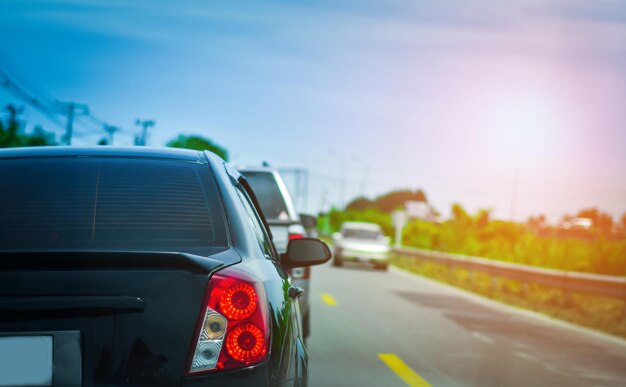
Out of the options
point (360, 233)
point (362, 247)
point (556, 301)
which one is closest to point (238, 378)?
point (556, 301)

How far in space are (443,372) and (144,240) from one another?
16.2 ft

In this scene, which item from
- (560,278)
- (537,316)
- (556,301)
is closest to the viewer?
(537,316)

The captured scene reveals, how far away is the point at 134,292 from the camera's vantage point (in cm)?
260

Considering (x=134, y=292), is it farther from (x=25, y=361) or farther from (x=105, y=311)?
(x=25, y=361)

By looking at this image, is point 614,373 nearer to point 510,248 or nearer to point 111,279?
point 111,279

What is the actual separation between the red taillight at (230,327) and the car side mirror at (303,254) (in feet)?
5.30

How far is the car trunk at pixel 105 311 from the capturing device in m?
2.51

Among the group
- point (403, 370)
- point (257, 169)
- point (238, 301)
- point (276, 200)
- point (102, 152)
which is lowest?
point (403, 370)

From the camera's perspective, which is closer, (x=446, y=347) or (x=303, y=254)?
(x=303, y=254)

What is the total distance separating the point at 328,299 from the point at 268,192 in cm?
583

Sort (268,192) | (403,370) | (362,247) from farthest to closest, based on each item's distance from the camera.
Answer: (362,247), (268,192), (403,370)

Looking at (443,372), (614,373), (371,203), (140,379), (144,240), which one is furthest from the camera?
(371,203)

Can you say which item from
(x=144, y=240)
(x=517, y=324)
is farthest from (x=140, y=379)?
(x=517, y=324)

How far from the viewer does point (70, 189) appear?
3203 millimetres
